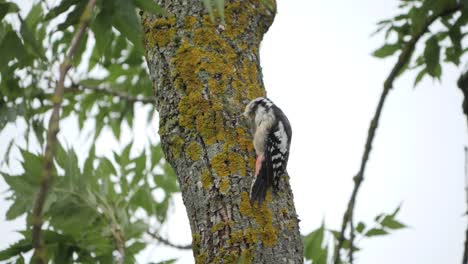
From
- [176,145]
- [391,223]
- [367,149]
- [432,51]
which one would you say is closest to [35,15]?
[176,145]

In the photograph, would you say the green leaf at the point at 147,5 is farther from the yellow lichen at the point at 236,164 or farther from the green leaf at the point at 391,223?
the green leaf at the point at 391,223

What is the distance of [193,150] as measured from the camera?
2.50 metres

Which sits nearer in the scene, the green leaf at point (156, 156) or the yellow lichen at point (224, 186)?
the yellow lichen at point (224, 186)

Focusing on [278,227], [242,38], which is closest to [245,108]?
[242,38]

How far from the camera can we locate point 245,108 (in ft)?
8.65

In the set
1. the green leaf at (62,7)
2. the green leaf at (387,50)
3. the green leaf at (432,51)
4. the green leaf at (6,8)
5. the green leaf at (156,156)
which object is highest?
the green leaf at (387,50)

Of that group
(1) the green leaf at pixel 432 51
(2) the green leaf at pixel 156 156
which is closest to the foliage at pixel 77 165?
(2) the green leaf at pixel 156 156

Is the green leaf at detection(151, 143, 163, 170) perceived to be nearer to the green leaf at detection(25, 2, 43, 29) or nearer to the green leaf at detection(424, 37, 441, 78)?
the green leaf at detection(25, 2, 43, 29)

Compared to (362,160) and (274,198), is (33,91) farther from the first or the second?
(362,160)

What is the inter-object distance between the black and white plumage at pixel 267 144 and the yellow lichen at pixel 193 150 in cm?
24

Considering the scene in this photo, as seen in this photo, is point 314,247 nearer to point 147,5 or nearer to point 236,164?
point 236,164

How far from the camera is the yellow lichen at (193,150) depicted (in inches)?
97.7

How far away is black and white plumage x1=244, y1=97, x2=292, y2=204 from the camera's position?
238 centimetres

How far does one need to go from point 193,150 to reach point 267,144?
0.89m
